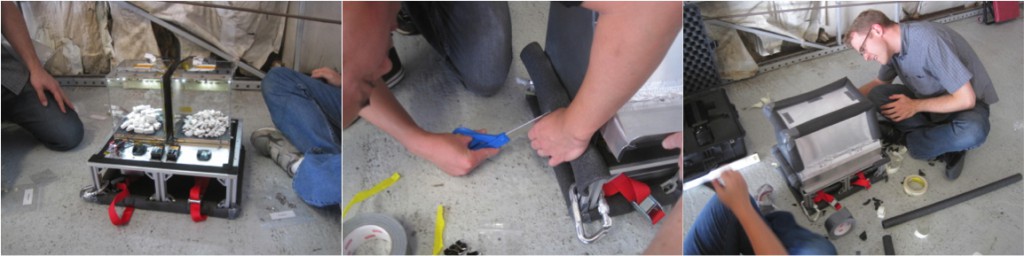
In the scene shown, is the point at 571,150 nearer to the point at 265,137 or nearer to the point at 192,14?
the point at 265,137

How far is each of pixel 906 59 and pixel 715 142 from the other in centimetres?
27

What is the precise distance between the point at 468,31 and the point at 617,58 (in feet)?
0.55

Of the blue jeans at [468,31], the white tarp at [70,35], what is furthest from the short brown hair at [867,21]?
the white tarp at [70,35]

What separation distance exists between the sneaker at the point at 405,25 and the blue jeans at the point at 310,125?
14 centimetres

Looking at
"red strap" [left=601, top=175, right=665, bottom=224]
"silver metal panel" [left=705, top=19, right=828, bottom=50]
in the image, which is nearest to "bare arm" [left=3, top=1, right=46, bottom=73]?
"red strap" [left=601, top=175, right=665, bottom=224]

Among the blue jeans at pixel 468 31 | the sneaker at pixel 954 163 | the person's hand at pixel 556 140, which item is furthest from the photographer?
the sneaker at pixel 954 163

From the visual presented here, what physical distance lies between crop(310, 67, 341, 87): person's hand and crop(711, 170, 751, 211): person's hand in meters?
0.50

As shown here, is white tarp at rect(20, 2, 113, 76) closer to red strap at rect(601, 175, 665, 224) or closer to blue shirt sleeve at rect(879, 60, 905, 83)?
red strap at rect(601, 175, 665, 224)

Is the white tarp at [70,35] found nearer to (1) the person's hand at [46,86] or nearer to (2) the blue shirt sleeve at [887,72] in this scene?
(1) the person's hand at [46,86]

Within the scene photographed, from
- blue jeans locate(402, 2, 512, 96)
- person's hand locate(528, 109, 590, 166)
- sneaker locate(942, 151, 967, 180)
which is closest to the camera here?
blue jeans locate(402, 2, 512, 96)

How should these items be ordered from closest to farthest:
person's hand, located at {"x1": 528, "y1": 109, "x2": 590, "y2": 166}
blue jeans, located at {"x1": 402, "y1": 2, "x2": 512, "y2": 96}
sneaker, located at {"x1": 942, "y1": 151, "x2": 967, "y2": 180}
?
blue jeans, located at {"x1": 402, "y1": 2, "x2": 512, "y2": 96}, person's hand, located at {"x1": 528, "y1": 109, "x2": 590, "y2": 166}, sneaker, located at {"x1": 942, "y1": 151, "x2": 967, "y2": 180}

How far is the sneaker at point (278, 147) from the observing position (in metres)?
0.97

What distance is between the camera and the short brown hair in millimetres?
868

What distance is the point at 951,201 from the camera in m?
0.94
